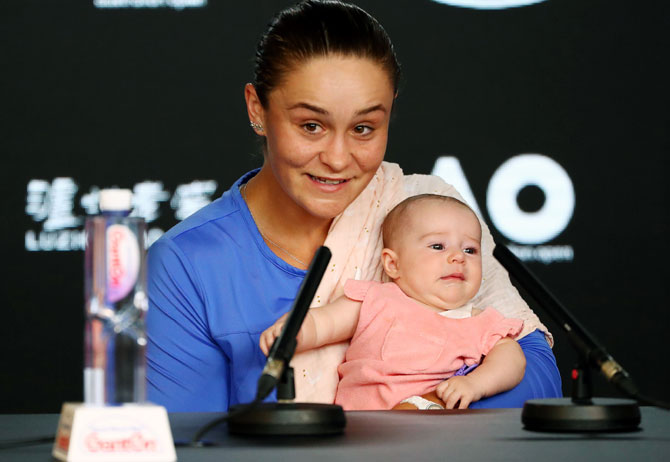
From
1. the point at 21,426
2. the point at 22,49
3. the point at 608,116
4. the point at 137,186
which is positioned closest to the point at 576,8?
the point at 608,116

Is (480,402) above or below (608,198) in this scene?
below

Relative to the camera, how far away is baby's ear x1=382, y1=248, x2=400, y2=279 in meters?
1.82

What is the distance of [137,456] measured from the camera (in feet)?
2.52

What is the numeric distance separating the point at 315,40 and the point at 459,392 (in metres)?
0.61

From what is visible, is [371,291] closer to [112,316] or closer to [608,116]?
[112,316]

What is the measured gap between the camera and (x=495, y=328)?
172 centimetres

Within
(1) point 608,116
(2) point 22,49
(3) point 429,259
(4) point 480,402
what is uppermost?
(2) point 22,49

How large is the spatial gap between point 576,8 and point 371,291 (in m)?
1.49

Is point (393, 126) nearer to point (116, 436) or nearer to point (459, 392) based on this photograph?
point (459, 392)

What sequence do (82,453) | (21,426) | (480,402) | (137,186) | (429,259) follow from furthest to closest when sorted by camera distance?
(137,186)
(429,259)
(480,402)
(21,426)
(82,453)

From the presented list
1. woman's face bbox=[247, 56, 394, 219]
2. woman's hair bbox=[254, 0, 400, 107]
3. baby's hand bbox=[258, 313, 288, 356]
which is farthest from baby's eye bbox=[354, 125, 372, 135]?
baby's hand bbox=[258, 313, 288, 356]

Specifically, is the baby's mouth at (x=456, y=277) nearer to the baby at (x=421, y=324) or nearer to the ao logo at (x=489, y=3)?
the baby at (x=421, y=324)

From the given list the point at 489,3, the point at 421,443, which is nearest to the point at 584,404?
the point at 421,443

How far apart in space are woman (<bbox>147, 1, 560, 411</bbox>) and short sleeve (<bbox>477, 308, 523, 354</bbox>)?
0.04 meters
